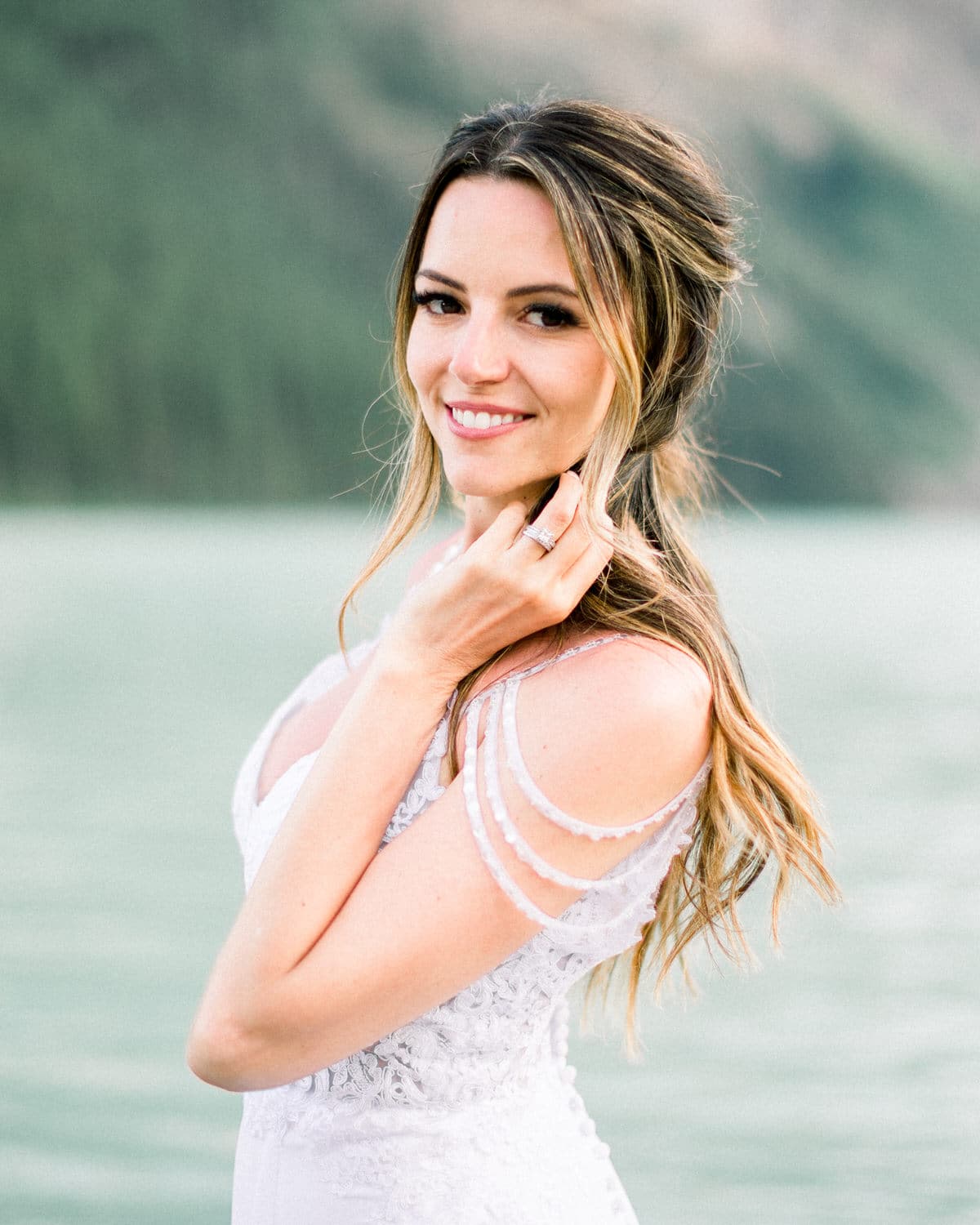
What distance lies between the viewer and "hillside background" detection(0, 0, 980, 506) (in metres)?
49.6

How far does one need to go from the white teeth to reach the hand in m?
0.11

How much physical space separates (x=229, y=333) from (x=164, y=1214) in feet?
164

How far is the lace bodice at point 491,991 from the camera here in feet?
4.21

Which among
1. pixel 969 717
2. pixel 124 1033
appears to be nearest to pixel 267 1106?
pixel 124 1033

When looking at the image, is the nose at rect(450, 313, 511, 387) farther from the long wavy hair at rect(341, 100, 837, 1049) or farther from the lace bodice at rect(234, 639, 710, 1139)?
the lace bodice at rect(234, 639, 710, 1139)

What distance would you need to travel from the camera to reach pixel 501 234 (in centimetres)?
135

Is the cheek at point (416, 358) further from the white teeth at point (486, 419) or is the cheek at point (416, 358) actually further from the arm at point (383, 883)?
the arm at point (383, 883)

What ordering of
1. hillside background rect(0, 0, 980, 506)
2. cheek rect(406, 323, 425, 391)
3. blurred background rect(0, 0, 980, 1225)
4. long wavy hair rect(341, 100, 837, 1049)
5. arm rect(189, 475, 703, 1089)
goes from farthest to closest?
hillside background rect(0, 0, 980, 506) < blurred background rect(0, 0, 980, 1225) < cheek rect(406, 323, 425, 391) < long wavy hair rect(341, 100, 837, 1049) < arm rect(189, 475, 703, 1089)

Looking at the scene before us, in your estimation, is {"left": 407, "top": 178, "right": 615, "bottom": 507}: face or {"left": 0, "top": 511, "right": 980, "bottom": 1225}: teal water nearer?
{"left": 407, "top": 178, "right": 615, "bottom": 507}: face

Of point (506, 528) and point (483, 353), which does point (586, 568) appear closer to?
point (506, 528)

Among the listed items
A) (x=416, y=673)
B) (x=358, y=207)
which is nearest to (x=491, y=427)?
(x=416, y=673)

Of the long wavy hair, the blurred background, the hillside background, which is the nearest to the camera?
the long wavy hair

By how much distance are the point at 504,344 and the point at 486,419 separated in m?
0.07

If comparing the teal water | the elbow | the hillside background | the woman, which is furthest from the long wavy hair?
the hillside background
